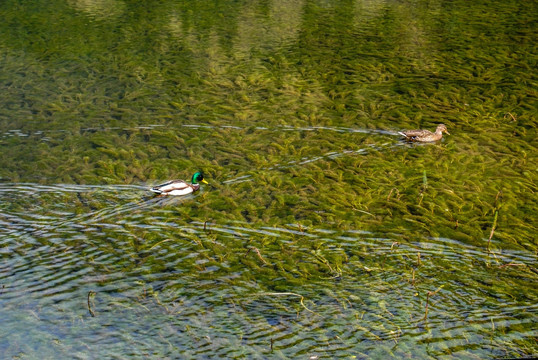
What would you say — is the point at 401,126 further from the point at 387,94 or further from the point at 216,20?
the point at 216,20

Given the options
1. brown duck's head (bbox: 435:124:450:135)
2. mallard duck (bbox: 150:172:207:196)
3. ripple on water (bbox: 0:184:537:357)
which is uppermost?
brown duck's head (bbox: 435:124:450:135)

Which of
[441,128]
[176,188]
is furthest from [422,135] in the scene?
[176,188]

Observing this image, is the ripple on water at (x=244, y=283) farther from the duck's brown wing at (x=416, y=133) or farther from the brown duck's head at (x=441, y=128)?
the brown duck's head at (x=441, y=128)

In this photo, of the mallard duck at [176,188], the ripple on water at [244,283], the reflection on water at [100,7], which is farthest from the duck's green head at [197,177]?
the reflection on water at [100,7]

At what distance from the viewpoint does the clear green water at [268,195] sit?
186 inches

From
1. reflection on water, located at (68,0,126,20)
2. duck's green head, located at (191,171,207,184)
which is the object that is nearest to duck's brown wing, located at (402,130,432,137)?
A: duck's green head, located at (191,171,207,184)

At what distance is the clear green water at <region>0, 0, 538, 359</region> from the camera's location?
4.72 m

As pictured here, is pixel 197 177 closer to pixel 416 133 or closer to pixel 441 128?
pixel 416 133

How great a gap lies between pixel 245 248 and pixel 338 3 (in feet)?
39.6

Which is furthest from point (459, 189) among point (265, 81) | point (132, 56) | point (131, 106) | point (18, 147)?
point (132, 56)

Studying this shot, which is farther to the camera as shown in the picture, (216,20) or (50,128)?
(216,20)

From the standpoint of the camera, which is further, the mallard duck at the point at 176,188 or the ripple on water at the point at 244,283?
the mallard duck at the point at 176,188

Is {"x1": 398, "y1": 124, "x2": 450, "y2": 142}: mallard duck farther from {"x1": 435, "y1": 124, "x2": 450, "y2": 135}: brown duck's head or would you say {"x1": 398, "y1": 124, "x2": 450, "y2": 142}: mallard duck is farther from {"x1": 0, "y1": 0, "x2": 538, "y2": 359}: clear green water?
{"x1": 0, "y1": 0, "x2": 538, "y2": 359}: clear green water

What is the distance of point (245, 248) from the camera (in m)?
5.84
